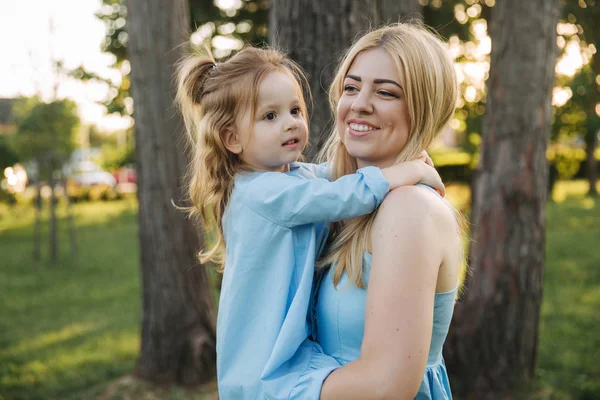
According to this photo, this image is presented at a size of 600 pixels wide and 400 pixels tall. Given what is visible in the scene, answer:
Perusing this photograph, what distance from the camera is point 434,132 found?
1.92m

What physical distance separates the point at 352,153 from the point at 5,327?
25.1 ft

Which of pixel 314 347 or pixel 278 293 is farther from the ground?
pixel 278 293

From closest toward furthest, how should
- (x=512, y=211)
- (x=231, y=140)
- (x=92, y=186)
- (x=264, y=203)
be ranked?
(x=264, y=203) → (x=231, y=140) → (x=512, y=211) → (x=92, y=186)

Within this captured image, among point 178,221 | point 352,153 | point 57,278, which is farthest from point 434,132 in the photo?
point 57,278

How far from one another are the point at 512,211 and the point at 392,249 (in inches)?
137

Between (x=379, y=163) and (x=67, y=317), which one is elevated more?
(x=379, y=163)

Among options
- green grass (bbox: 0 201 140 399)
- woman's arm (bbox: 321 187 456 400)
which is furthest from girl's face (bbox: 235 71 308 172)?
green grass (bbox: 0 201 140 399)

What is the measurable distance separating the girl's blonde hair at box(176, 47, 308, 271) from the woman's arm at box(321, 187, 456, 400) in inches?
27.5

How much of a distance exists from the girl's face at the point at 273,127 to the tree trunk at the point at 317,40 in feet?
2.50

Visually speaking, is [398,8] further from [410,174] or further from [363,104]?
[410,174]

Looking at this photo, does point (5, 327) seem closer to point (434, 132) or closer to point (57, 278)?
point (57, 278)

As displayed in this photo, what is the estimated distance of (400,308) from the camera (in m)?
1.61

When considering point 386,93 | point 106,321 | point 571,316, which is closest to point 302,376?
point 386,93

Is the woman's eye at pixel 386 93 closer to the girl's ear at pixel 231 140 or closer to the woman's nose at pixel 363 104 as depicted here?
the woman's nose at pixel 363 104
